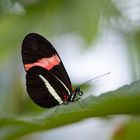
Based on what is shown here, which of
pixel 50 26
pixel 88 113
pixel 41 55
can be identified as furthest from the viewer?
pixel 50 26

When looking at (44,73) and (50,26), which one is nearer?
(44,73)

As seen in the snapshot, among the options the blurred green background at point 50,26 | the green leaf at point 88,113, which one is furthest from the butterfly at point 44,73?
the green leaf at point 88,113

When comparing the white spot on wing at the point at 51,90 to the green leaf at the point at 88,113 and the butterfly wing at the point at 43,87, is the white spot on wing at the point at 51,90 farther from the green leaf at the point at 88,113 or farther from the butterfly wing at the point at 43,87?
the green leaf at the point at 88,113

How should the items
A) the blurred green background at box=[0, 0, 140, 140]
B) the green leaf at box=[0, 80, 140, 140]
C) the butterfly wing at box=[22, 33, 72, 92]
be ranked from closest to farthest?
the green leaf at box=[0, 80, 140, 140] < the butterfly wing at box=[22, 33, 72, 92] < the blurred green background at box=[0, 0, 140, 140]

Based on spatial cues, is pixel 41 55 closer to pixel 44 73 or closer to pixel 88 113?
pixel 44 73

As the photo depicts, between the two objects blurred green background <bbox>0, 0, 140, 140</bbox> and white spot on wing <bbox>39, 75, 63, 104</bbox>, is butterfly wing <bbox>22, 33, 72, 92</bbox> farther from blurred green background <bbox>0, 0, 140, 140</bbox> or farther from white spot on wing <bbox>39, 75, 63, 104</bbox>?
blurred green background <bbox>0, 0, 140, 140</bbox>

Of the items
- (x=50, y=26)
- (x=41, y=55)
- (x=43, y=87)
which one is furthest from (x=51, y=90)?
(x=50, y=26)

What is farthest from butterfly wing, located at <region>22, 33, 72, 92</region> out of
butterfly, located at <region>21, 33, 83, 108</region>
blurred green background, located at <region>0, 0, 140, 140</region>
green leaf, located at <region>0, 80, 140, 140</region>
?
green leaf, located at <region>0, 80, 140, 140</region>

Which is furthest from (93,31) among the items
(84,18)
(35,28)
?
(35,28)
